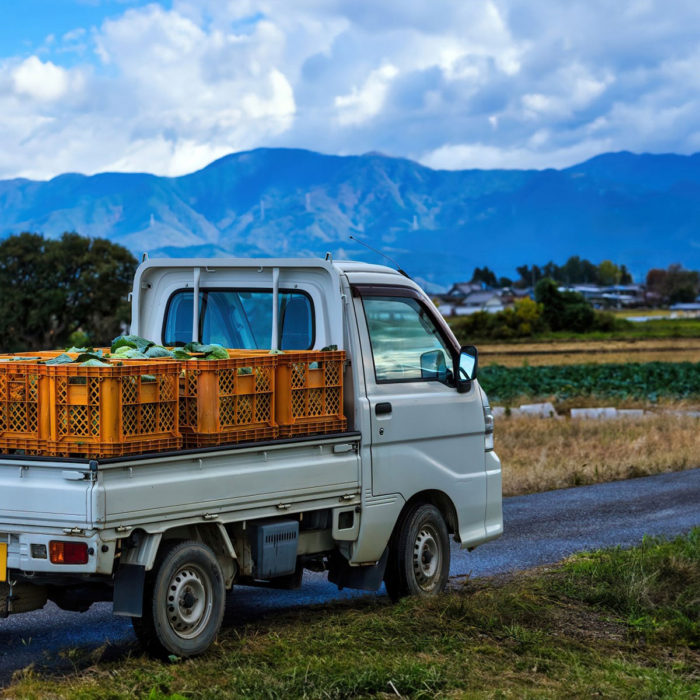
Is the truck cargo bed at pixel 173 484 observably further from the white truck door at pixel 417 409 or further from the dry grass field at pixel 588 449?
the dry grass field at pixel 588 449

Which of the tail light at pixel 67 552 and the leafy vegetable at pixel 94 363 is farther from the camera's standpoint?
the leafy vegetable at pixel 94 363

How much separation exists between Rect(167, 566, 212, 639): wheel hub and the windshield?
2.01m

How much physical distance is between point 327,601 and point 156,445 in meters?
2.86

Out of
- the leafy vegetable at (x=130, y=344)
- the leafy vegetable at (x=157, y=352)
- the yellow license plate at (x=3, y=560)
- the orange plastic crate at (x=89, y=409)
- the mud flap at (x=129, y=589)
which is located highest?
the leafy vegetable at (x=130, y=344)

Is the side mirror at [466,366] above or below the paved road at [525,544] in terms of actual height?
above

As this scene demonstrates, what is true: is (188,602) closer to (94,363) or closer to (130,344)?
(94,363)

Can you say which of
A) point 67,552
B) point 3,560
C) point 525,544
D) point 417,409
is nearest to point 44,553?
point 67,552

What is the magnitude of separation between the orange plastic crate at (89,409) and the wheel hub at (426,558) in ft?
8.56

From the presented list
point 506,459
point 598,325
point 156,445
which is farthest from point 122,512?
point 598,325

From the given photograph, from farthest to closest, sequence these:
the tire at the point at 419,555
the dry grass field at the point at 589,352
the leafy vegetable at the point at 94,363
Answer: the dry grass field at the point at 589,352 < the tire at the point at 419,555 < the leafy vegetable at the point at 94,363

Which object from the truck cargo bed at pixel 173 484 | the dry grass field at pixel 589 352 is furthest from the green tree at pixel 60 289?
the truck cargo bed at pixel 173 484

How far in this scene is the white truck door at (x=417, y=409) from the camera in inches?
331

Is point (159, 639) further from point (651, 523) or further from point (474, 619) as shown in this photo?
point (651, 523)

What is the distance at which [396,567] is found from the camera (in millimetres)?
8695
